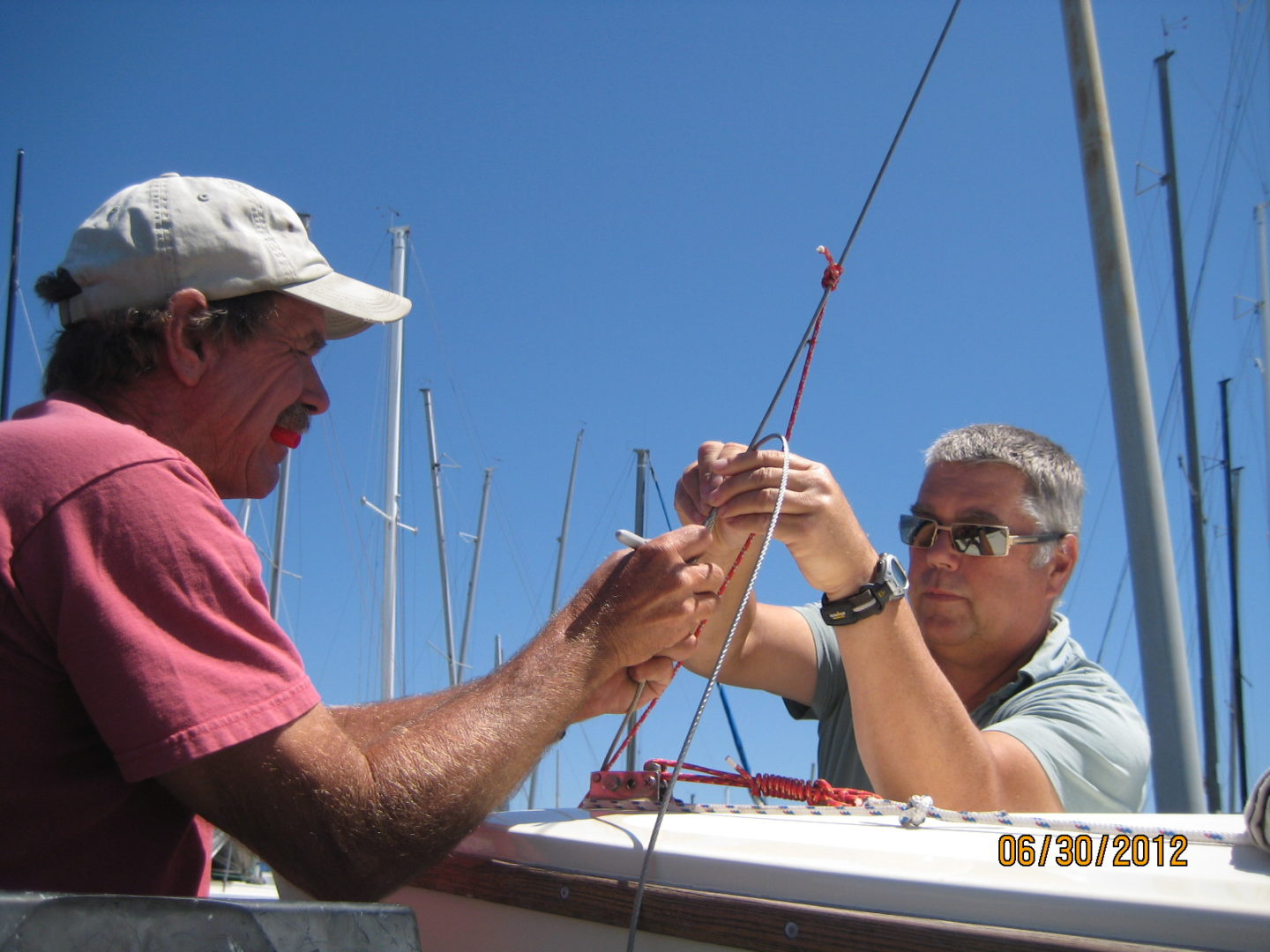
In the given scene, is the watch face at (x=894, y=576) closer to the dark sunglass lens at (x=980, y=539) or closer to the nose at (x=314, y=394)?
the dark sunglass lens at (x=980, y=539)

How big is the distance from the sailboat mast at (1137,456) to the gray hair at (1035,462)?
788 millimetres

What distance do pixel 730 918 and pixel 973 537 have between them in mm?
1540

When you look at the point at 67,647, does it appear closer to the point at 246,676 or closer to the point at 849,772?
the point at 246,676

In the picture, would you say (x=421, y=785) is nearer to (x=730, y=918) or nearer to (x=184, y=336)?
(x=730, y=918)

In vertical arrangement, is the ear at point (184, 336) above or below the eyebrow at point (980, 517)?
above

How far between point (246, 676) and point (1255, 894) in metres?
1.14

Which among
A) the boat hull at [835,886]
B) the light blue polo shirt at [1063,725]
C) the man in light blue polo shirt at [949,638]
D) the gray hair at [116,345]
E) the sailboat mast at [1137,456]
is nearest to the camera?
the boat hull at [835,886]

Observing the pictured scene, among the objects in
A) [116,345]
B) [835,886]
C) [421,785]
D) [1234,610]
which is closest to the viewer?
[835,886]

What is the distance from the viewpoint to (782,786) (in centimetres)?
193

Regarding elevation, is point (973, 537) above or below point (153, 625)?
above

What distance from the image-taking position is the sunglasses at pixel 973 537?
2.57 metres

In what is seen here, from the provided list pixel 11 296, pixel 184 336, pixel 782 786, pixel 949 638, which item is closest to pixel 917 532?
pixel 949 638

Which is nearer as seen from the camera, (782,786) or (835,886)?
(835,886)

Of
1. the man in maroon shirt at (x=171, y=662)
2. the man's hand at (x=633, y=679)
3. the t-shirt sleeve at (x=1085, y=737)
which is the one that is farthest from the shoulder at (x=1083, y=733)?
the man in maroon shirt at (x=171, y=662)
